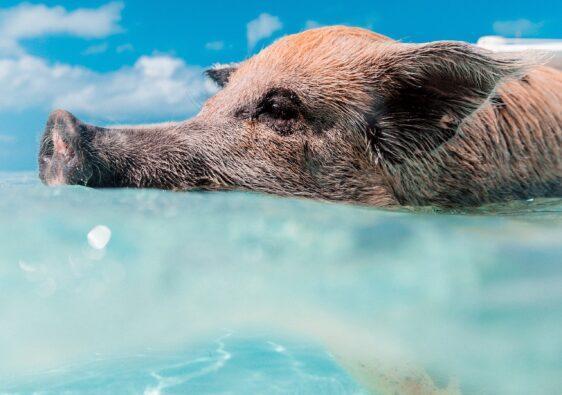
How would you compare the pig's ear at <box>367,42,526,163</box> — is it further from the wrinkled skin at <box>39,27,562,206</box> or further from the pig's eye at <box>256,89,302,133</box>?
the pig's eye at <box>256,89,302,133</box>

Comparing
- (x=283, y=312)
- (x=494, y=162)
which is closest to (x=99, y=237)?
(x=283, y=312)

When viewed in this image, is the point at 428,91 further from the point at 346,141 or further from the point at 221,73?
the point at 221,73

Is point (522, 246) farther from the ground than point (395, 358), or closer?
farther from the ground

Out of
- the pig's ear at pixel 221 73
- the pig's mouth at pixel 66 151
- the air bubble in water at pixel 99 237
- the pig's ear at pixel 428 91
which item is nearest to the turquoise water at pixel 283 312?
A: the air bubble in water at pixel 99 237

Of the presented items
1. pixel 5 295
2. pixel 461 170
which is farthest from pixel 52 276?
Answer: pixel 461 170

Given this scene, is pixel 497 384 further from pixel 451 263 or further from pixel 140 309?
pixel 140 309
